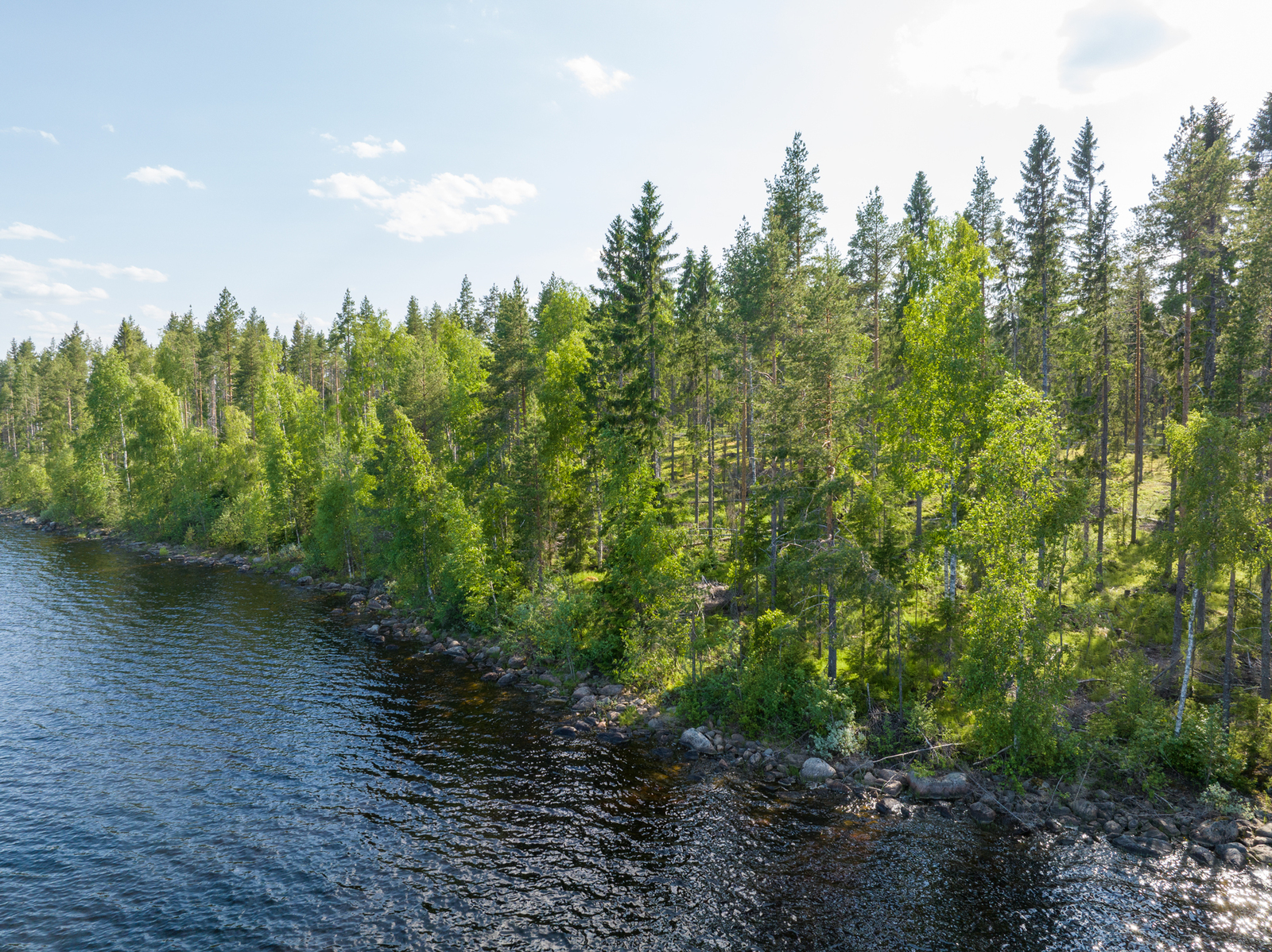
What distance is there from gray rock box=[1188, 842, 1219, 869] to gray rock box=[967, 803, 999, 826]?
5140 millimetres

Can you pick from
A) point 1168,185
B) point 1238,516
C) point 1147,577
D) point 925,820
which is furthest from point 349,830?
point 1168,185

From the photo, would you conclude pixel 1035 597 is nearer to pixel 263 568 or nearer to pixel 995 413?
pixel 995 413

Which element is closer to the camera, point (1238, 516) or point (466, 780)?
point (1238, 516)

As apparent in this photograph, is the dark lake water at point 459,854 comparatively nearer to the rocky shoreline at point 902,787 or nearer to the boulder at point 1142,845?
the boulder at point 1142,845

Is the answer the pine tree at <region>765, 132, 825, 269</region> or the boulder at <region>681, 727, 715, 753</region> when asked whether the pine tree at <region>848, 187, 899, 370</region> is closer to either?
the pine tree at <region>765, 132, 825, 269</region>

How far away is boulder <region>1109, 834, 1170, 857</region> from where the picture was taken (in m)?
19.3

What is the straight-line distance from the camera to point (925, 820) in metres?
21.6

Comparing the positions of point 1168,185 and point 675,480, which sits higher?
point 1168,185

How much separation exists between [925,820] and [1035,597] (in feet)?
28.4

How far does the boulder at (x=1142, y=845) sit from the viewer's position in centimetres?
1931

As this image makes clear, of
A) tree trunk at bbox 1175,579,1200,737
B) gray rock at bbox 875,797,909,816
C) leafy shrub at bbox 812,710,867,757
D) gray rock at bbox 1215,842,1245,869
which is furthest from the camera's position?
leafy shrub at bbox 812,710,867,757

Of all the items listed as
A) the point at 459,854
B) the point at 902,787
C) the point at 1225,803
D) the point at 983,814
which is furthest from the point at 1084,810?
the point at 459,854

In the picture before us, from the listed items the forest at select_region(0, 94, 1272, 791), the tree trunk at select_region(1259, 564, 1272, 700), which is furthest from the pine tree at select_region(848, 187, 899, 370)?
the tree trunk at select_region(1259, 564, 1272, 700)

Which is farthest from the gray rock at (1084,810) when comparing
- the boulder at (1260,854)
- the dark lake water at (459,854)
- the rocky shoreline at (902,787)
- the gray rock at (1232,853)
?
the boulder at (1260,854)
